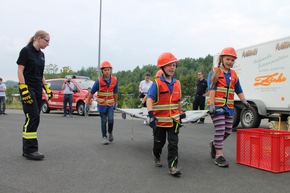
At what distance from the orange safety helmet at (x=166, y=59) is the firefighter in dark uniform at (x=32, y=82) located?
2.11 meters

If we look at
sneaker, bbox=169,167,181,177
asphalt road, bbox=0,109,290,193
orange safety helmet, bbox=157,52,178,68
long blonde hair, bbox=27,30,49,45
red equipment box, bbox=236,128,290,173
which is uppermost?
long blonde hair, bbox=27,30,49,45

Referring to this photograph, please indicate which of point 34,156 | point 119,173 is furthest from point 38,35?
point 119,173

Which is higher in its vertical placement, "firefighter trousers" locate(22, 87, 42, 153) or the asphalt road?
"firefighter trousers" locate(22, 87, 42, 153)

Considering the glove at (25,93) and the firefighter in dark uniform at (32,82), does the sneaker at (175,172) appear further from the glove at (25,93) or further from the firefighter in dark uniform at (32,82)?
the glove at (25,93)

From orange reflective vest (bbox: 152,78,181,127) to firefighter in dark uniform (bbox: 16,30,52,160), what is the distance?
209 cm

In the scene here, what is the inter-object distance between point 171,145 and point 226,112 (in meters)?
1.25

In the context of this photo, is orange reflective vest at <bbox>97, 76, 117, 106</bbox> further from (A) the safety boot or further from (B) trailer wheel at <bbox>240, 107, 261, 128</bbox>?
(B) trailer wheel at <bbox>240, 107, 261, 128</bbox>

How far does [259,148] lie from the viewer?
5348mm

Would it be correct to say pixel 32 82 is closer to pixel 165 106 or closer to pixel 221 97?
pixel 165 106

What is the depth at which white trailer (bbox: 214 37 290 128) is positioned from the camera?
9.45 m

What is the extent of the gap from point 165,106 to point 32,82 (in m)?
2.34

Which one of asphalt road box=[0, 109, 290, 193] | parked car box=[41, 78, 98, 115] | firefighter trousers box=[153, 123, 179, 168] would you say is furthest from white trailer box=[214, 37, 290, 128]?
parked car box=[41, 78, 98, 115]

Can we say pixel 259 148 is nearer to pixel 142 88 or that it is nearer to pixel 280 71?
pixel 280 71

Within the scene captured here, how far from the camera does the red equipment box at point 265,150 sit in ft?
16.8
